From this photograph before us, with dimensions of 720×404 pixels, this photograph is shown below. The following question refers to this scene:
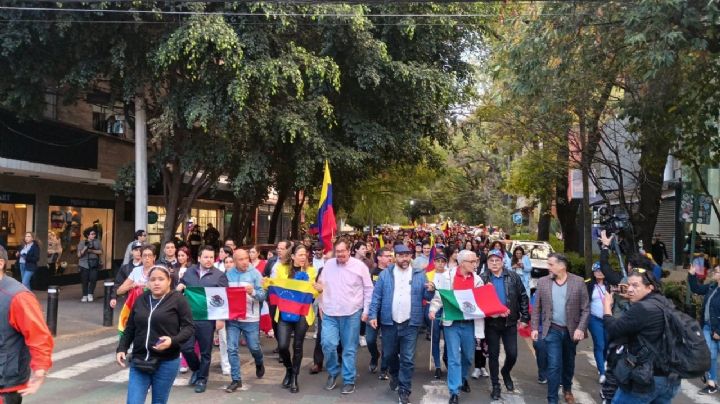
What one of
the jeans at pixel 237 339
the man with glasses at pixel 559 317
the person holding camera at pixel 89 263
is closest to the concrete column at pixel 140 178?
the person holding camera at pixel 89 263

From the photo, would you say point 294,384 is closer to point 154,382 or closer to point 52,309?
point 154,382

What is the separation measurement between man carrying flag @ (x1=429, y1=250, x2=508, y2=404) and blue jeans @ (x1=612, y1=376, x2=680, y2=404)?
2.49m

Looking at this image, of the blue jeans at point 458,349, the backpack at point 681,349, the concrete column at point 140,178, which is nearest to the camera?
the backpack at point 681,349

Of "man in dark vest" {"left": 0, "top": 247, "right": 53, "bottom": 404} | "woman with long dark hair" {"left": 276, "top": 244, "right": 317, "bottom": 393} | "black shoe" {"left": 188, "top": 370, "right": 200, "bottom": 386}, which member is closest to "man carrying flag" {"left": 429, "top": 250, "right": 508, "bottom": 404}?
"woman with long dark hair" {"left": 276, "top": 244, "right": 317, "bottom": 393}

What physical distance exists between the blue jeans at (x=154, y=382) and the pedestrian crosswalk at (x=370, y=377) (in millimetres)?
2678

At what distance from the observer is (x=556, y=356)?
7.00 metres

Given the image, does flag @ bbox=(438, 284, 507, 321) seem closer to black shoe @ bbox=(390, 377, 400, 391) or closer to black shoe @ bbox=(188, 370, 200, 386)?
black shoe @ bbox=(390, 377, 400, 391)

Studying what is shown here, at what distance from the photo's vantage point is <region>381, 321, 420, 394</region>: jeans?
23.5 feet

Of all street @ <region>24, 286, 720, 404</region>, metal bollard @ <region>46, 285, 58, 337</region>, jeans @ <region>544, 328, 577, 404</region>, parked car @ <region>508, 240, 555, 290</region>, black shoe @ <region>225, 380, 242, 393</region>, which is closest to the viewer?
jeans @ <region>544, 328, 577, 404</region>

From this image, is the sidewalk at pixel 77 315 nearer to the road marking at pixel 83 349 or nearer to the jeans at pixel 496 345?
the road marking at pixel 83 349

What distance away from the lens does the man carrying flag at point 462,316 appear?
7172 millimetres

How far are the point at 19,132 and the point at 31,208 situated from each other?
10.5 ft

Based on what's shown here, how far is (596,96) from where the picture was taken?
14.4m

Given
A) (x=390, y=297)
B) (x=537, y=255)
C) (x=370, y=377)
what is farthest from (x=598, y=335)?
(x=537, y=255)
